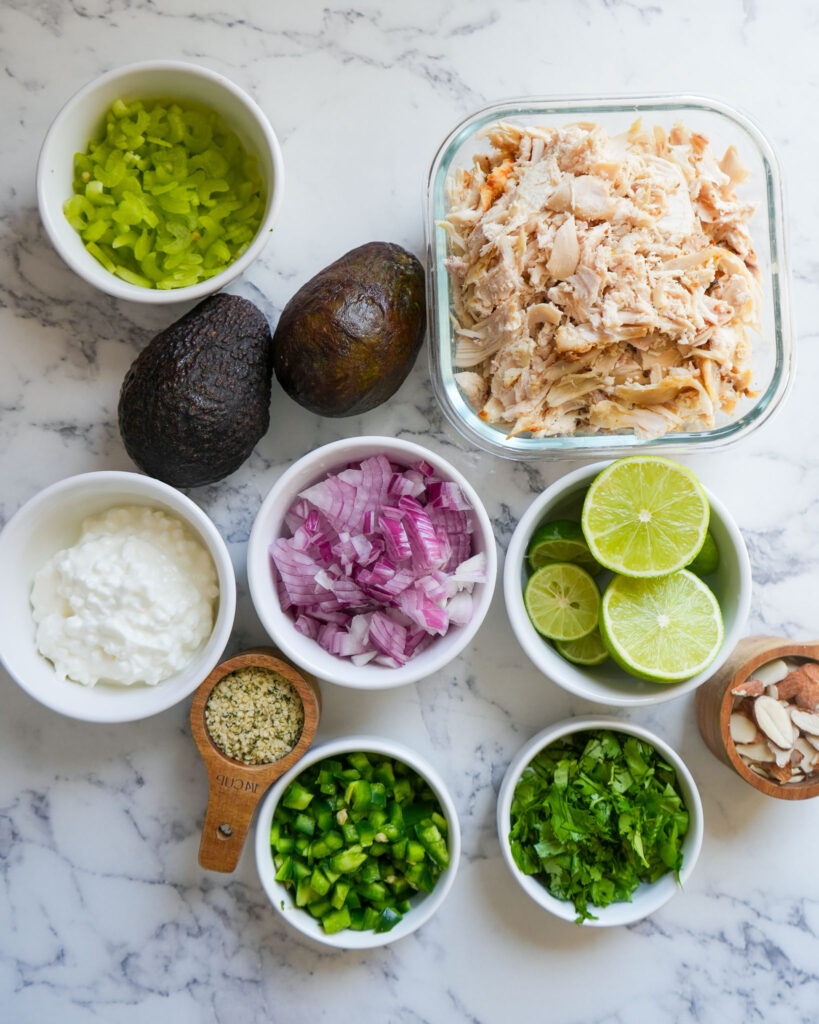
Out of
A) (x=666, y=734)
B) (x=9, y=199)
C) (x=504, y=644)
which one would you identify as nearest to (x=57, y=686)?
(x=504, y=644)

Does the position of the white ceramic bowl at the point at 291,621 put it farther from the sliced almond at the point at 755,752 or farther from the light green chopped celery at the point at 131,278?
the sliced almond at the point at 755,752

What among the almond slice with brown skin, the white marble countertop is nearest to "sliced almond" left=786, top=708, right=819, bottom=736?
the almond slice with brown skin

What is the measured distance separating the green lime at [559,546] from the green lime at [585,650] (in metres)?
0.13

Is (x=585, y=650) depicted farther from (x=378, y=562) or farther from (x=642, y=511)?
(x=378, y=562)

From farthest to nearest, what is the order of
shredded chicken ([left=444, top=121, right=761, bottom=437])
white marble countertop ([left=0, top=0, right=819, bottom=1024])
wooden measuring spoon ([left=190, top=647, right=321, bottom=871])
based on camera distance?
1. white marble countertop ([left=0, top=0, right=819, bottom=1024])
2. wooden measuring spoon ([left=190, top=647, right=321, bottom=871])
3. shredded chicken ([left=444, top=121, right=761, bottom=437])

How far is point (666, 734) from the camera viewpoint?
166 cm

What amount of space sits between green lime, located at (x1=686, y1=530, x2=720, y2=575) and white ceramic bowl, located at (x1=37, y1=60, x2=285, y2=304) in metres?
0.97

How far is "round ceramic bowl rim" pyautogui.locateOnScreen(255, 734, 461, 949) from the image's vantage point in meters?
1.48

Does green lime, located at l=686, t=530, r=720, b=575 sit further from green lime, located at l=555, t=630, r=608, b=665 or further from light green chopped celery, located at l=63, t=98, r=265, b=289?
light green chopped celery, located at l=63, t=98, r=265, b=289

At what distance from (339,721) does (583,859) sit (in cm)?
52

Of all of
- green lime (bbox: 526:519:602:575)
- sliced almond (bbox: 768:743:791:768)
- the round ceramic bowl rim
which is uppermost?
green lime (bbox: 526:519:602:575)

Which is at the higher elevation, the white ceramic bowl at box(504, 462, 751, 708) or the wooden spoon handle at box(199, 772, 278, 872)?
the white ceramic bowl at box(504, 462, 751, 708)

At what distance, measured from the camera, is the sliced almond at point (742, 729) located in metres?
1.52

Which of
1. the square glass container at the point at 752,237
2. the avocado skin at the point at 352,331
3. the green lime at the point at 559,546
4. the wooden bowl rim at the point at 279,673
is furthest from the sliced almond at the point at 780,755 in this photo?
the avocado skin at the point at 352,331
